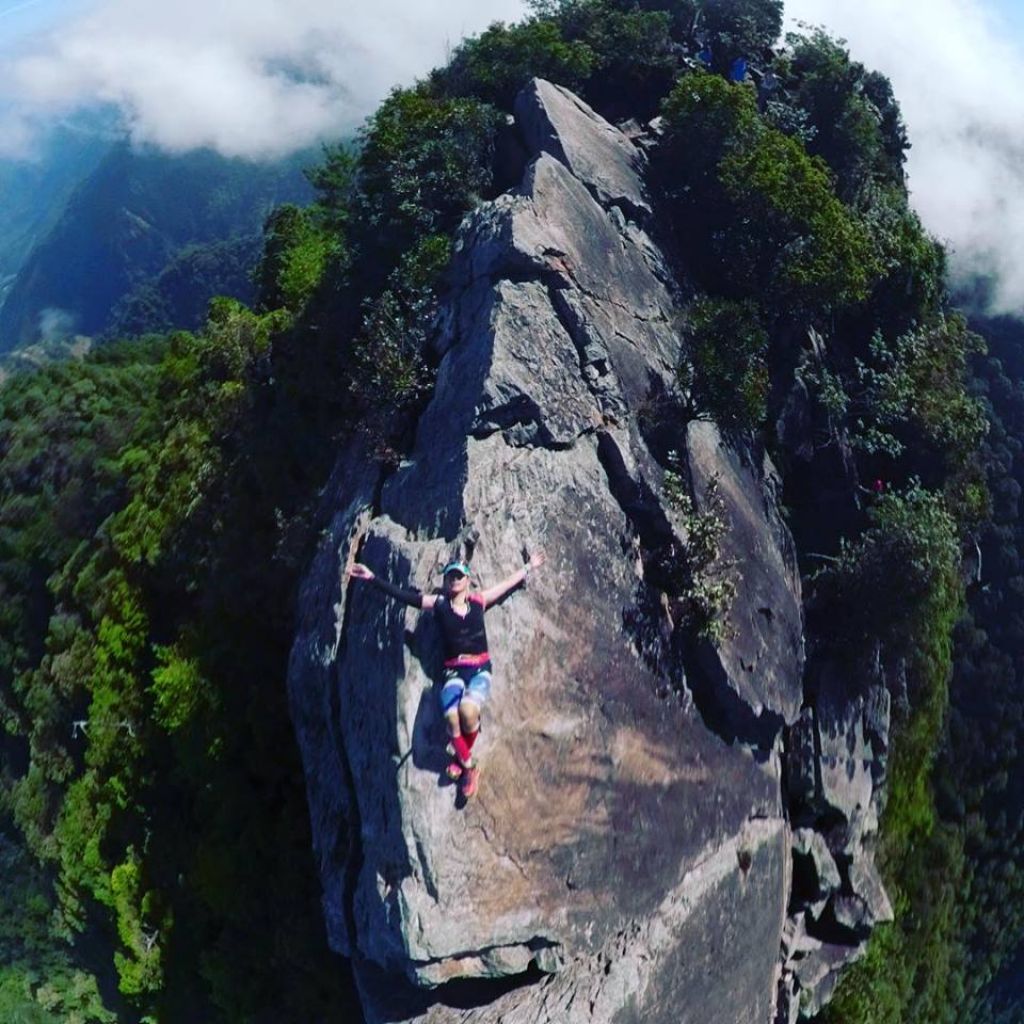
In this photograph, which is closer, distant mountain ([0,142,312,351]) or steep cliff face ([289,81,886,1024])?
steep cliff face ([289,81,886,1024])

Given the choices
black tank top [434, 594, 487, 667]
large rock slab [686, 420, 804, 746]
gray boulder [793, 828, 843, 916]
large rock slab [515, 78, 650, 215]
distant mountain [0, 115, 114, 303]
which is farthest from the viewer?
distant mountain [0, 115, 114, 303]

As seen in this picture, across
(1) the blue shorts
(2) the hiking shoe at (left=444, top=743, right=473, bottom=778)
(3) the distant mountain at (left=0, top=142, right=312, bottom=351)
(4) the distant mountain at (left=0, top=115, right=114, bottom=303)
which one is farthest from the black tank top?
(4) the distant mountain at (left=0, top=115, right=114, bottom=303)

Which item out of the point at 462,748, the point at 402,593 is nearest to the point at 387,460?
the point at 402,593

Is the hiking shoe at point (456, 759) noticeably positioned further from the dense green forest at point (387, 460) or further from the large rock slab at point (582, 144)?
the large rock slab at point (582, 144)

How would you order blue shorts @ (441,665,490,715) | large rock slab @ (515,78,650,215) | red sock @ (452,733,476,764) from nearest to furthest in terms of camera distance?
red sock @ (452,733,476,764) < blue shorts @ (441,665,490,715) < large rock slab @ (515,78,650,215)

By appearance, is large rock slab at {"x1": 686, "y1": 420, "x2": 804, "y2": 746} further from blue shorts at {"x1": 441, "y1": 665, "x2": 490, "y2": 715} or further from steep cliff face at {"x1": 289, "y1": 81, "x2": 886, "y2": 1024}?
blue shorts at {"x1": 441, "y1": 665, "x2": 490, "y2": 715}

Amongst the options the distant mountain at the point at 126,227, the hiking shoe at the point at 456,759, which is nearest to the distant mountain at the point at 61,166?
the distant mountain at the point at 126,227
